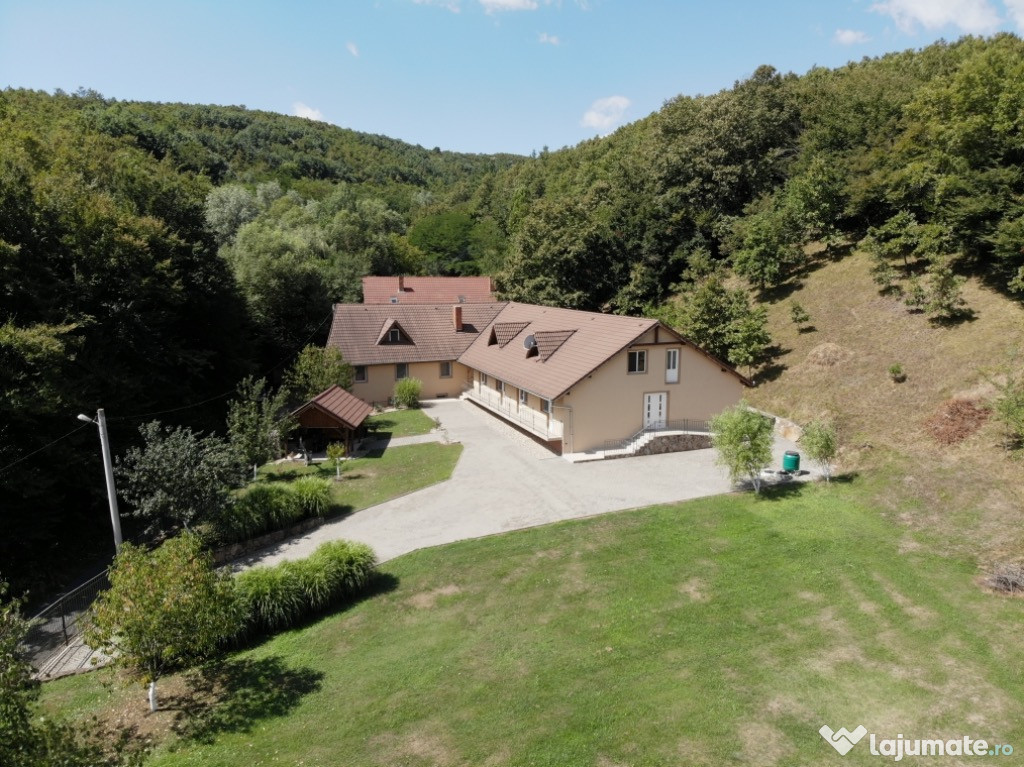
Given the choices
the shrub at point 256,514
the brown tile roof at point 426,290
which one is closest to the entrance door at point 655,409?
the shrub at point 256,514

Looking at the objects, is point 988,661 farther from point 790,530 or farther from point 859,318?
point 859,318

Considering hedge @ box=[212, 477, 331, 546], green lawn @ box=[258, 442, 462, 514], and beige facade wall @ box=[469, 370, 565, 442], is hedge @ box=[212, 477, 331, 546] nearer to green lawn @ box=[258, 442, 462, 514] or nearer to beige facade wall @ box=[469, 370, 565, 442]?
green lawn @ box=[258, 442, 462, 514]

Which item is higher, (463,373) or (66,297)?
(66,297)

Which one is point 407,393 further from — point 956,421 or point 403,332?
point 956,421

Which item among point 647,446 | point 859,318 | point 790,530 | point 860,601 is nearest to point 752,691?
point 860,601

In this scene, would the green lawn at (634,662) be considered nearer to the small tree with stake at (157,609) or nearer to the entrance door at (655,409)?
the small tree with stake at (157,609)

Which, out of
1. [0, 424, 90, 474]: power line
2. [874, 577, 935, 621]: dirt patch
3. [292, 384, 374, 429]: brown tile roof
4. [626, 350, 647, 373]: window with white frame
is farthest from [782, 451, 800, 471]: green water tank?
[0, 424, 90, 474]: power line
